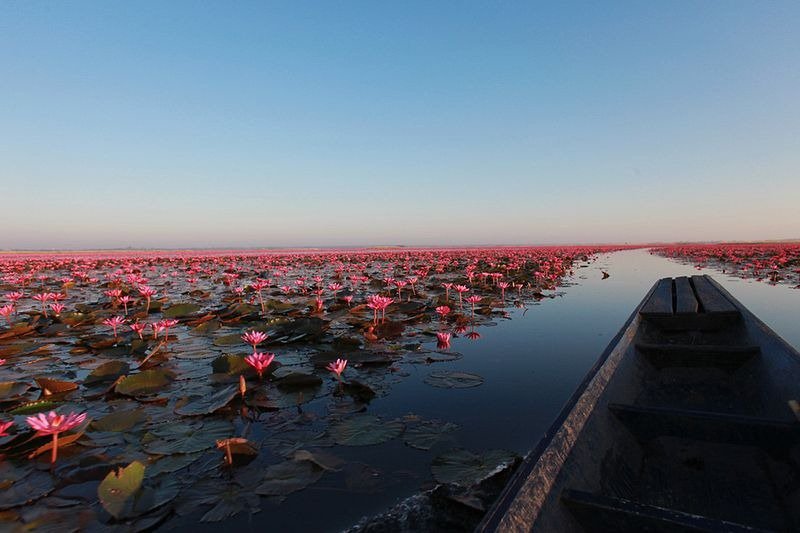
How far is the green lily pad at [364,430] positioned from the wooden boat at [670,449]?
1.21 m

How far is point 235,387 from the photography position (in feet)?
9.08

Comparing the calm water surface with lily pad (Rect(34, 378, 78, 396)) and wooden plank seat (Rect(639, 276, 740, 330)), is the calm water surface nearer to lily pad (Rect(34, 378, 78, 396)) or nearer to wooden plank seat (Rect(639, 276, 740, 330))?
wooden plank seat (Rect(639, 276, 740, 330))

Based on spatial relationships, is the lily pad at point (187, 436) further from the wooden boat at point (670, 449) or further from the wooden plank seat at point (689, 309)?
the wooden plank seat at point (689, 309)

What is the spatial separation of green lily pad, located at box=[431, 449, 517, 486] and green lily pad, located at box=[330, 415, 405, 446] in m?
0.42

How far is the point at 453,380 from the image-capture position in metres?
3.35

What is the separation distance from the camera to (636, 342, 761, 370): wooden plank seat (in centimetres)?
271

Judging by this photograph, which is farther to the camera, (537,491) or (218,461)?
(218,461)

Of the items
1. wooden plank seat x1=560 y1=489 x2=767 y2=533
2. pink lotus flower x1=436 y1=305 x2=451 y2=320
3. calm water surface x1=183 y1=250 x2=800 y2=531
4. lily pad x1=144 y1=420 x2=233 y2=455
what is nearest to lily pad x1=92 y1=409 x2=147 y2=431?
lily pad x1=144 y1=420 x2=233 y2=455

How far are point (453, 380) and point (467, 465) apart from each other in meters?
1.38

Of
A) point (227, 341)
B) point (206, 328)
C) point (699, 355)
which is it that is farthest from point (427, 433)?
point (206, 328)

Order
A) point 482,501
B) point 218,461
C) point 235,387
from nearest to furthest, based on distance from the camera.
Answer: point 482,501 < point 218,461 < point 235,387

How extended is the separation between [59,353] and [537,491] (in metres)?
5.30

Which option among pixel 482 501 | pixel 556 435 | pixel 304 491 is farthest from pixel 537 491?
pixel 304 491

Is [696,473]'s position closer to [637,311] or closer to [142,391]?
[637,311]
